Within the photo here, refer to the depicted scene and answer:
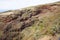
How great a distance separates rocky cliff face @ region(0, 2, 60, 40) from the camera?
69.4 ft

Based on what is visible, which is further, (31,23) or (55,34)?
(31,23)

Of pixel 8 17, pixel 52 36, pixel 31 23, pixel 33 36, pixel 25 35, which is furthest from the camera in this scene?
pixel 8 17

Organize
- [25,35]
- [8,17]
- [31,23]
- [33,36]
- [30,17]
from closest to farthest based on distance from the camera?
1. [33,36]
2. [25,35]
3. [31,23]
4. [30,17]
5. [8,17]

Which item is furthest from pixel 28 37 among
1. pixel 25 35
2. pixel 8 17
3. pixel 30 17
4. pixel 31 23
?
pixel 8 17

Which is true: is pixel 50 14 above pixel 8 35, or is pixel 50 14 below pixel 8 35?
above

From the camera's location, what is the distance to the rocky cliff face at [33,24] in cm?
2115

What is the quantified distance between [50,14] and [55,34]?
5.15m

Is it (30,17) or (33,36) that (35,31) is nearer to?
(33,36)

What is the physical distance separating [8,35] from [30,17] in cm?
→ 414

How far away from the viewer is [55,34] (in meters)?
20.2

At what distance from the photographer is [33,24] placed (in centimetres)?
2491

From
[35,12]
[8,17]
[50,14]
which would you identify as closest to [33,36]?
[50,14]

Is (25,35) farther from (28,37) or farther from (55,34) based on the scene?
(55,34)

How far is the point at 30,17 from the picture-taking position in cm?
2727
